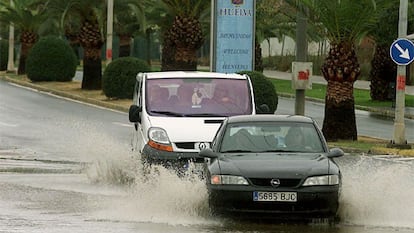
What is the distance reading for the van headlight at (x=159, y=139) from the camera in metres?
16.0

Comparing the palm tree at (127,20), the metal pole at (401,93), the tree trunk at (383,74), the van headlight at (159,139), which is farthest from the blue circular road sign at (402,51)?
the palm tree at (127,20)

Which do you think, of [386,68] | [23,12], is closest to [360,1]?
[386,68]

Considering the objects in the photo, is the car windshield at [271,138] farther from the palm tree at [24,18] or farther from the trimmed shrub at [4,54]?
the trimmed shrub at [4,54]

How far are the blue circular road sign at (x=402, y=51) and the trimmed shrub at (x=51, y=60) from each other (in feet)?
81.3

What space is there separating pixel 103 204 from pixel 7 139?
1196cm

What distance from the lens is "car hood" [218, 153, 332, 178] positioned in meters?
12.5

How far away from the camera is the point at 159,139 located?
16.1 metres

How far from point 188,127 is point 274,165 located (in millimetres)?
3801

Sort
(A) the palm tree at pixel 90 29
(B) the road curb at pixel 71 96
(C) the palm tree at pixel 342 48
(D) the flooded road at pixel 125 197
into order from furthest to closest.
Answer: (A) the palm tree at pixel 90 29 → (B) the road curb at pixel 71 96 → (C) the palm tree at pixel 342 48 → (D) the flooded road at pixel 125 197

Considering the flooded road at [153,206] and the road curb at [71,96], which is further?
the road curb at [71,96]

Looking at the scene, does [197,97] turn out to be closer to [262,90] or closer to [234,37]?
[262,90]

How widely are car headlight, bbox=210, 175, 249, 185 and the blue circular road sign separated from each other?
14.6 meters

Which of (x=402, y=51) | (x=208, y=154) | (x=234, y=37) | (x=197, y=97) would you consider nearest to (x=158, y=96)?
(x=197, y=97)

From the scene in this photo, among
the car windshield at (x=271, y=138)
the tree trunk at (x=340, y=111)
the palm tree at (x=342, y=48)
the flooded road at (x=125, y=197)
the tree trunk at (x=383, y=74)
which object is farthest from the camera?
the tree trunk at (x=383, y=74)
